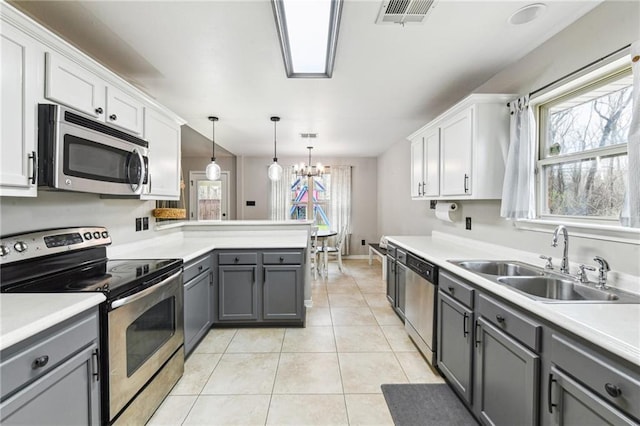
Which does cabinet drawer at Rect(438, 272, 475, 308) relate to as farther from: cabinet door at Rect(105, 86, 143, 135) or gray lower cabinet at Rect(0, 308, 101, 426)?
cabinet door at Rect(105, 86, 143, 135)

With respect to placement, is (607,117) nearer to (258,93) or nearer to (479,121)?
(479,121)

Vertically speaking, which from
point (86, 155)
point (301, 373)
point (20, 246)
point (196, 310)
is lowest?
point (301, 373)

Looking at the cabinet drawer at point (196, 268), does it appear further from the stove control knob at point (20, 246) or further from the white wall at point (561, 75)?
the white wall at point (561, 75)

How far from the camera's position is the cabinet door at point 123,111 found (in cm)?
184

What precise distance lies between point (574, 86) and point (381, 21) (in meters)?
1.28

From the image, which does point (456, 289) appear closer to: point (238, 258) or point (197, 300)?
point (238, 258)

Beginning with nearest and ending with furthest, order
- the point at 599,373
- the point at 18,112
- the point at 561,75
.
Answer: the point at 599,373
the point at 18,112
the point at 561,75

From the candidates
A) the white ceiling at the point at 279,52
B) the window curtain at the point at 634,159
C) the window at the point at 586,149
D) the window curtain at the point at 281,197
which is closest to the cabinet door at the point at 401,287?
the window at the point at 586,149

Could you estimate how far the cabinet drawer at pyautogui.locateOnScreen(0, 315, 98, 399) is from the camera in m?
0.91

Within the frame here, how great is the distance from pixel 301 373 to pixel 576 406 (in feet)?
5.54

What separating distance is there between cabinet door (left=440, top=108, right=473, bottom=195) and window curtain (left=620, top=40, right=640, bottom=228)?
988mm

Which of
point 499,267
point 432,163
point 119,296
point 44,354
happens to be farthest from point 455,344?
point 44,354

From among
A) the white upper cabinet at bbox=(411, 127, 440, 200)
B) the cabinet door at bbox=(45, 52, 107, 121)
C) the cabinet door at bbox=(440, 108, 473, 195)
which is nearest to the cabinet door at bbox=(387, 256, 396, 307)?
the white upper cabinet at bbox=(411, 127, 440, 200)

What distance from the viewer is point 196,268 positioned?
2471mm
